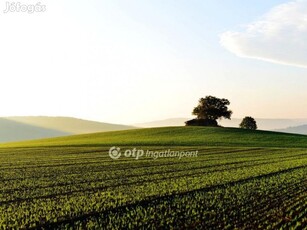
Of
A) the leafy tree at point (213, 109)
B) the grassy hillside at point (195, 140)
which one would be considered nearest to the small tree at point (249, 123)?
the leafy tree at point (213, 109)

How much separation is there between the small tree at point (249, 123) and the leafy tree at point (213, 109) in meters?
19.5

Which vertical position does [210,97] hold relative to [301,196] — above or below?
above

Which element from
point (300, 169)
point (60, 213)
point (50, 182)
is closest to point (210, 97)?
point (300, 169)

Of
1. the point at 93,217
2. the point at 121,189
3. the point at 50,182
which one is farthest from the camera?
the point at 50,182

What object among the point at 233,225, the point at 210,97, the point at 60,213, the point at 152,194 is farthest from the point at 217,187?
the point at 210,97

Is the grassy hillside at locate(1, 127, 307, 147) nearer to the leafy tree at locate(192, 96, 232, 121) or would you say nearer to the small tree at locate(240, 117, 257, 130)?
the leafy tree at locate(192, 96, 232, 121)

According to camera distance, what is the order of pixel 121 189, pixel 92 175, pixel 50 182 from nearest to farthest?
pixel 121 189
pixel 50 182
pixel 92 175

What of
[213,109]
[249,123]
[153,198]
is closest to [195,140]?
[213,109]

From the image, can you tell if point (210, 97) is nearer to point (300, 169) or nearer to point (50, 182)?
point (300, 169)

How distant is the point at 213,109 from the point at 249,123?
23.8 m

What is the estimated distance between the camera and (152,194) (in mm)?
21625

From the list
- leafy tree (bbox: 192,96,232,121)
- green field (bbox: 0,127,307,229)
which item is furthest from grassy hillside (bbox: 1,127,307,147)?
green field (bbox: 0,127,307,229)

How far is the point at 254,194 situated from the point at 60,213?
10437mm

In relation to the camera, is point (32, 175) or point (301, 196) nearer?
point (301, 196)
